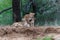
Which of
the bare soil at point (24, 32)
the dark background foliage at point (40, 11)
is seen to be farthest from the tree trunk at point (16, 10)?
the bare soil at point (24, 32)

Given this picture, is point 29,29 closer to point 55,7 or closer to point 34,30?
point 34,30

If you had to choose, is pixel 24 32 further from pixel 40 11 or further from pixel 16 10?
pixel 40 11

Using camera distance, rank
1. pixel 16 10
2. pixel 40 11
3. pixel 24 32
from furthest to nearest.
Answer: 1. pixel 40 11
2. pixel 16 10
3. pixel 24 32

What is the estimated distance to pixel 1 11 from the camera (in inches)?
189

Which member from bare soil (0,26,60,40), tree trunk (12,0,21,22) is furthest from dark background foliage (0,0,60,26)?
bare soil (0,26,60,40)

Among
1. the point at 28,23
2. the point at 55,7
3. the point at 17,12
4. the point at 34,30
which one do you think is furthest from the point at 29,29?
the point at 55,7

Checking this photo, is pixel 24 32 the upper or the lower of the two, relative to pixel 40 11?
lower

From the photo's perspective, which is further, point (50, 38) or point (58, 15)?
point (58, 15)

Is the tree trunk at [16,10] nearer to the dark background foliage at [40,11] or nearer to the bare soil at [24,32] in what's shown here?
the dark background foliage at [40,11]

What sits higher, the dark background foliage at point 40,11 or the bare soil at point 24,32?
the dark background foliage at point 40,11

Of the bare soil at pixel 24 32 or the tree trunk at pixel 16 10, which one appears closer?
the bare soil at pixel 24 32

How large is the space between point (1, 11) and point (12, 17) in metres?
0.35

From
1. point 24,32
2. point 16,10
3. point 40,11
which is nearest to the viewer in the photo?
point 24,32

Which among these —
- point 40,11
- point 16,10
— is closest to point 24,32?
point 16,10
